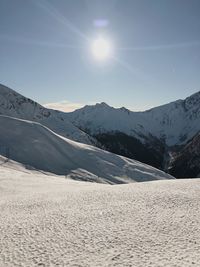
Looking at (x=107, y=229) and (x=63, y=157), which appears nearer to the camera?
(x=107, y=229)

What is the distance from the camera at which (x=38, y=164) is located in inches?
3858

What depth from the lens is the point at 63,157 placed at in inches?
4242

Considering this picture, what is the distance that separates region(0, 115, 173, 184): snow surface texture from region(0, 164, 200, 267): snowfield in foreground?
67.2 metres

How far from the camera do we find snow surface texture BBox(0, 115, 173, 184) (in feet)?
322

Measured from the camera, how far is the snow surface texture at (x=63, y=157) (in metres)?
98.0

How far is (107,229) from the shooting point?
17.3 meters

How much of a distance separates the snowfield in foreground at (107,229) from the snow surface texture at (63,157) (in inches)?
2645

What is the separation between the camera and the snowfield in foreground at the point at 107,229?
44.6ft

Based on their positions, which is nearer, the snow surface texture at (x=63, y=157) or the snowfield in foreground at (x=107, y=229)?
the snowfield in foreground at (x=107, y=229)

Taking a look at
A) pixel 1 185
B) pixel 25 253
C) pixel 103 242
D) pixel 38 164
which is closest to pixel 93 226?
pixel 103 242

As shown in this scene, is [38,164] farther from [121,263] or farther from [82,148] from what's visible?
[121,263]

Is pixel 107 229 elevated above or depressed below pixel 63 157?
above

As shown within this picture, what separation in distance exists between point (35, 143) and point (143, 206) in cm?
9580

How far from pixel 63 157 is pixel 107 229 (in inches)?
3597
